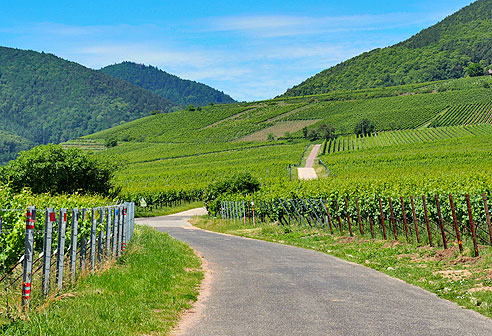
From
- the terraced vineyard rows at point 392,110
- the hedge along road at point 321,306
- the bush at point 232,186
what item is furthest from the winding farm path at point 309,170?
the hedge along road at point 321,306

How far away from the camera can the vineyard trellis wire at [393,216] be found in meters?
17.5

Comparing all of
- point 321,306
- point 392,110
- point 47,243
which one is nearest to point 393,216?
point 321,306

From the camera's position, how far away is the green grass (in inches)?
297

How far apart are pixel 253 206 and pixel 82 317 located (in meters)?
31.2

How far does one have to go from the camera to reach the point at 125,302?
9.55m

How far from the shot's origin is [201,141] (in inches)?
6550

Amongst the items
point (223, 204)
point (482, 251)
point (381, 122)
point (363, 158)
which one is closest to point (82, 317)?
point (482, 251)

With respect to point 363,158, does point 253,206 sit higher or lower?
lower

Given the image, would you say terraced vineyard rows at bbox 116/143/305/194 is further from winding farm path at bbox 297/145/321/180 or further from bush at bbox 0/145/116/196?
bush at bbox 0/145/116/196

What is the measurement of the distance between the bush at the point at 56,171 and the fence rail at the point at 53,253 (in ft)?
100

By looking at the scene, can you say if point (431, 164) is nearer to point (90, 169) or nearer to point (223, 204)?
point (223, 204)

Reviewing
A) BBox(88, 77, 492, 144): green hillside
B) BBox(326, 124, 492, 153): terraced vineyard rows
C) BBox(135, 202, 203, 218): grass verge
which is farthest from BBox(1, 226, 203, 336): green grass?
BBox(88, 77, 492, 144): green hillside

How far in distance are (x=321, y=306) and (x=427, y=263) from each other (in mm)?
6471

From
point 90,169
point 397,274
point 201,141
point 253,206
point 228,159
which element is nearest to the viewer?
point 397,274
